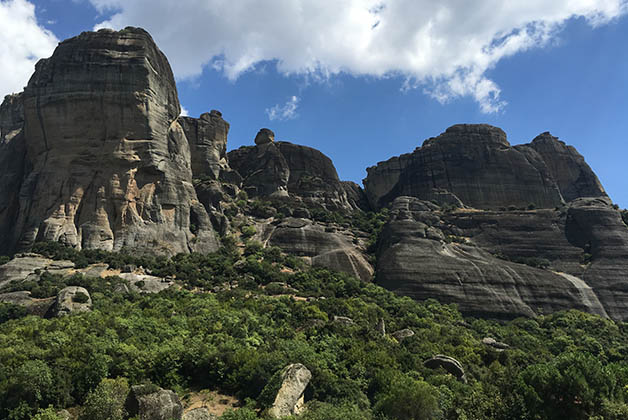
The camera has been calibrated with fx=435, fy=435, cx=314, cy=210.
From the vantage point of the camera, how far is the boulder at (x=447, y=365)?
27.6 meters

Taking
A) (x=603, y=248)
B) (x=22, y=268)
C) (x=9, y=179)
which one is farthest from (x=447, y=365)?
(x=9, y=179)

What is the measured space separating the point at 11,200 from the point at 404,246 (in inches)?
2125

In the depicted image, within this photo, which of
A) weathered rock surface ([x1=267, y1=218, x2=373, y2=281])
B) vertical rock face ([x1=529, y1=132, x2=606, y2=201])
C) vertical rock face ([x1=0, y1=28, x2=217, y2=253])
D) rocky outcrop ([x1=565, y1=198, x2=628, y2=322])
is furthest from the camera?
vertical rock face ([x1=529, y1=132, x2=606, y2=201])

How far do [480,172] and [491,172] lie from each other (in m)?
2.09

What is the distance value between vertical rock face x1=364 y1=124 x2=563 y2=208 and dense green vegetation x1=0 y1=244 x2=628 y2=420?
43258 mm

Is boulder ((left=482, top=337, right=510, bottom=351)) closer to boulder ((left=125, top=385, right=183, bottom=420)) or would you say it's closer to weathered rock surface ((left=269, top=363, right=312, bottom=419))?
weathered rock surface ((left=269, top=363, right=312, bottom=419))

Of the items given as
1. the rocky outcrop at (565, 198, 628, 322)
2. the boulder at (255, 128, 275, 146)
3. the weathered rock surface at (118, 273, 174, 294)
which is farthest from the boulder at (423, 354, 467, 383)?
the boulder at (255, 128, 275, 146)

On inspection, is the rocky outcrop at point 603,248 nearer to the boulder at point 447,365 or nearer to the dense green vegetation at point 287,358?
the dense green vegetation at point 287,358

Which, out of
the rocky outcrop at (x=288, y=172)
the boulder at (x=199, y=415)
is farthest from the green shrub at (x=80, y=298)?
the rocky outcrop at (x=288, y=172)

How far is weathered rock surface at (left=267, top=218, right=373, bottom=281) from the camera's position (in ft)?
206

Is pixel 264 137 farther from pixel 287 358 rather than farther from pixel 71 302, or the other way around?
pixel 287 358

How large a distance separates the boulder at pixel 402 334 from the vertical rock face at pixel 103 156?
3138 centimetres

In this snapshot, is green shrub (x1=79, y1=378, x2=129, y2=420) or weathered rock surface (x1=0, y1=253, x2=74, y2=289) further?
weathered rock surface (x1=0, y1=253, x2=74, y2=289)

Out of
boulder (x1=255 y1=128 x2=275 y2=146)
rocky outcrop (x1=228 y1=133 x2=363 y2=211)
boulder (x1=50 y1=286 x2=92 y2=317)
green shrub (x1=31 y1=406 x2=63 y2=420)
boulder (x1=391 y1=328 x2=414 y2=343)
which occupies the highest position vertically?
boulder (x1=255 y1=128 x2=275 y2=146)
